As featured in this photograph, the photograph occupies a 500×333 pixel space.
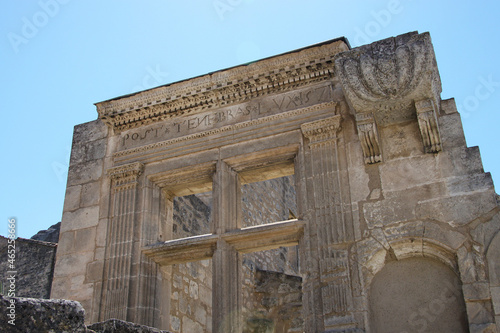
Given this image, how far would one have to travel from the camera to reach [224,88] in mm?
7266

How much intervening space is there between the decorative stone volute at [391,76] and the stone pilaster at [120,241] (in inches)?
110

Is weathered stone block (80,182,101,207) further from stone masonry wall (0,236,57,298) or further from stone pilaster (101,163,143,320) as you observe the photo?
stone masonry wall (0,236,57,298)

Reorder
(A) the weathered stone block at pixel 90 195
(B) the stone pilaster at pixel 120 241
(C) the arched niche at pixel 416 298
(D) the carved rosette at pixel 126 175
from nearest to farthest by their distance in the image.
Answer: (C) the arched niche at pixel 416 298
(B) the stone pilaster at pixel 120 241
(D) the carved rosette at pixel 126 175
(A) the weathered stone block at pixel 90 195

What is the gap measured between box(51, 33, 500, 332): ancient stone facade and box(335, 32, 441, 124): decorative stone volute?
14mm

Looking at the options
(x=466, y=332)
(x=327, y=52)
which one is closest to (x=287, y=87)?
(x=327, y=52)

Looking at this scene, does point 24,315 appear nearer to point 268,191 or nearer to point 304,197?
point 304,197

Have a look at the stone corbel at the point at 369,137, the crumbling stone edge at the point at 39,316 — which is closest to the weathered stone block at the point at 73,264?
the stone corbel at the point at 369,137

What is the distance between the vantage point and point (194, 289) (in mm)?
8547

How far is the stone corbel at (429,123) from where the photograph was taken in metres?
5.89

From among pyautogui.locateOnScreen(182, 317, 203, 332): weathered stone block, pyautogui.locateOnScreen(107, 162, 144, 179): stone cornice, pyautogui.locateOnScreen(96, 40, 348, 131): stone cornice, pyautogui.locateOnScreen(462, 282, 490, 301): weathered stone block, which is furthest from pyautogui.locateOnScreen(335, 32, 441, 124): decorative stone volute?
pyautogui.locateOnScreen(182, 317, 203, 332): weathered stone block

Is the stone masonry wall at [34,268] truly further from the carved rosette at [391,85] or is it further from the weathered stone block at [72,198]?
the carved rosette at [391,85]

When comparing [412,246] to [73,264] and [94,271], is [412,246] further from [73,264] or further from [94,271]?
[73,264]

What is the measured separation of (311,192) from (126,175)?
2370mm

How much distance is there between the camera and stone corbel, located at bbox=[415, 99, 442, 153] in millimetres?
5895
